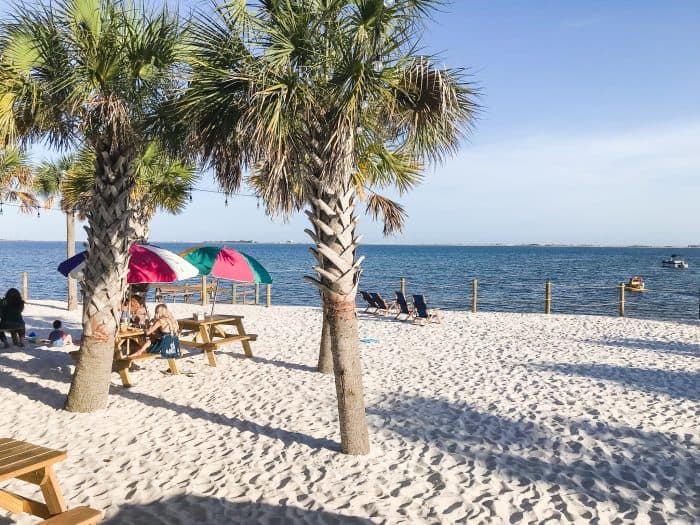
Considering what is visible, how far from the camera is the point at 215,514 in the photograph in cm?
381

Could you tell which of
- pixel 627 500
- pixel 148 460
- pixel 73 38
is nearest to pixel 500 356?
pixel 627 500

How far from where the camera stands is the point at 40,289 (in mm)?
36906

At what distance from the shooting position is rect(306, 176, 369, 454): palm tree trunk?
4555 millimetres

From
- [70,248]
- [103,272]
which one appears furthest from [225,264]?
[70,248]

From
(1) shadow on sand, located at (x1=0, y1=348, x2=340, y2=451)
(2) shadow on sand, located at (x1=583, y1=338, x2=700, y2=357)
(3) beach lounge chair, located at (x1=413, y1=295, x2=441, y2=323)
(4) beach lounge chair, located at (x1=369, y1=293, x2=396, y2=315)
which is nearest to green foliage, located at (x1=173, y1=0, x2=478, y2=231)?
(1) shadow on sand, located at (x1=0, y1=348, x2=340, y2=451)

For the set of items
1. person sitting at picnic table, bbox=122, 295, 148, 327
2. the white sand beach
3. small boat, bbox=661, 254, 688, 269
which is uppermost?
small boat, bbox=661, 254, 688, 269

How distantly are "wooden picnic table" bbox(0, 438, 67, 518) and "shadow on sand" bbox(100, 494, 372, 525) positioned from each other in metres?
0.42

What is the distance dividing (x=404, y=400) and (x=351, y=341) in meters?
2.25

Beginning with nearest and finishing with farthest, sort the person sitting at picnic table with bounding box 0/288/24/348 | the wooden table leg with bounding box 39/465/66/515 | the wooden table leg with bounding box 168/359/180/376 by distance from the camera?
1. the wooden table leg with bounding box 39/465/66/515
2. the wooden table leg with bounding box 168/359/180/376
3. the person sitting at picnic table with bounding box 0/288/24/348

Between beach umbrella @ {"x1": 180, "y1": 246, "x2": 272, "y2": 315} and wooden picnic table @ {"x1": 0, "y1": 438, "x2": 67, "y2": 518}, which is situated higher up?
beach umbrella @ {"x1": 180, "y1": 246, "x2": 272, "y2": 315}

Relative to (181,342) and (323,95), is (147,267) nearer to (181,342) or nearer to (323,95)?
(181,342)

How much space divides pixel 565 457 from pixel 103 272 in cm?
518

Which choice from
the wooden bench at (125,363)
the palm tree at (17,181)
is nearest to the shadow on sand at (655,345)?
the wooden bench at (125,363)

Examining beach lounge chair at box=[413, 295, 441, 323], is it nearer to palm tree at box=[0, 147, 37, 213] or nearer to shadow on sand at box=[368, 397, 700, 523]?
shadow on sand at box=[368, 397, 700, 523]
